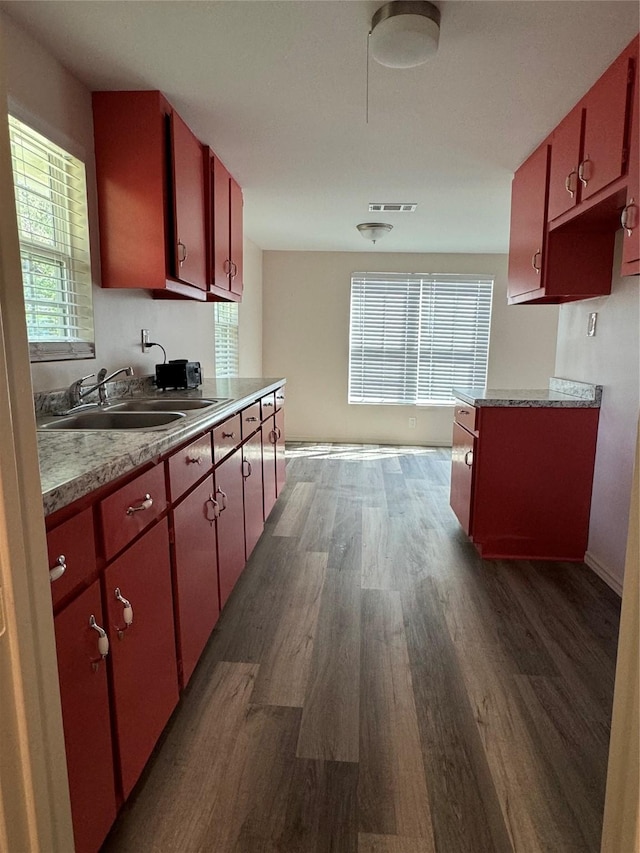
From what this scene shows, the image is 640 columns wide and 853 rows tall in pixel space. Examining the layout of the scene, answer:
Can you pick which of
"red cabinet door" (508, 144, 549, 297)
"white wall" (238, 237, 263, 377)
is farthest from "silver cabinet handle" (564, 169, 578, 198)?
"white wall" (238, 237, 263, 377)

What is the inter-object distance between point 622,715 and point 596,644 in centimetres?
148

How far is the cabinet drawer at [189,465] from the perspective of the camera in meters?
1.49

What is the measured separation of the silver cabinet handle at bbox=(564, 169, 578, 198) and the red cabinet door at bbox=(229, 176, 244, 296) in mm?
1969

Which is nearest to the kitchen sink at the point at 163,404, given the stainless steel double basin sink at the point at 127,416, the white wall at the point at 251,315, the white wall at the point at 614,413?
the stainless steel double basin sink at the point at 127,416

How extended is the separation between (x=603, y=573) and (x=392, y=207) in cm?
295

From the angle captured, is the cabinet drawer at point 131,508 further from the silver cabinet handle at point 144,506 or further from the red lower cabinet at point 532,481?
the red lower cabinet at point 532,481

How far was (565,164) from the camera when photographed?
7.55 feet

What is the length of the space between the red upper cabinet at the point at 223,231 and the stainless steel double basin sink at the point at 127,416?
2.96ft

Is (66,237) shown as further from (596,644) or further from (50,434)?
(596,644)

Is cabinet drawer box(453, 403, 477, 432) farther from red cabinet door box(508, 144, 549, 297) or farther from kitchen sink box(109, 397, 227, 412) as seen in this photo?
kitchen sink box(109, 397, 227, 412)

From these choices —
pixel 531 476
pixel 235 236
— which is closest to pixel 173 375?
pixel 235 236

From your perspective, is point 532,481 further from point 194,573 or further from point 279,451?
point 194,573

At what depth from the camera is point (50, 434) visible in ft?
4.65

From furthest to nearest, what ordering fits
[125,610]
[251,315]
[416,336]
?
[416,336] < [251,315] < [125,610]
